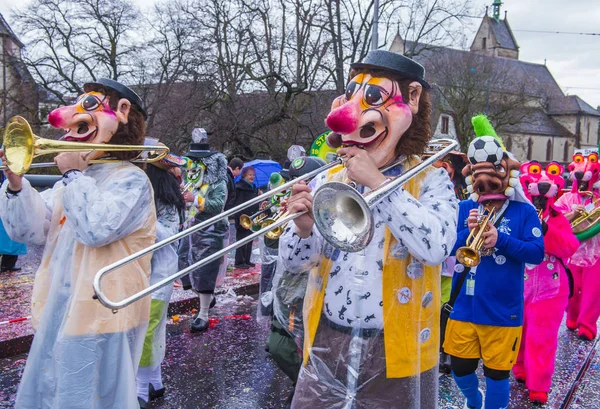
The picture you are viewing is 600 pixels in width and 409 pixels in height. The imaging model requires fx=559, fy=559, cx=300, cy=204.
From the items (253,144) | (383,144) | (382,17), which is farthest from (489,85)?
(383,144)

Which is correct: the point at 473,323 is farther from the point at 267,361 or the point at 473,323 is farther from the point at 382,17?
the point at 382,17

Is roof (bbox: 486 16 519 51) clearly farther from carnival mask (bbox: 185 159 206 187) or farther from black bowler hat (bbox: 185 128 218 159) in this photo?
carnival mask (bbox: 185 159 206 187)

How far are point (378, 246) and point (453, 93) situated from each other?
31.9 m

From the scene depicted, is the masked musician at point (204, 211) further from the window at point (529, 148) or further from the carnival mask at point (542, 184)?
the window at point (529, 148)

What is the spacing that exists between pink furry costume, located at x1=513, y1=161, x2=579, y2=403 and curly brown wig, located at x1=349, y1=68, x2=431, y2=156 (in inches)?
89.5

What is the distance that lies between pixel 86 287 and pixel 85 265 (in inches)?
4.2

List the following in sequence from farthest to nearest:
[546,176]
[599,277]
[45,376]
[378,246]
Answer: [599,277] → [546,176] → [45,376] → [378,246]

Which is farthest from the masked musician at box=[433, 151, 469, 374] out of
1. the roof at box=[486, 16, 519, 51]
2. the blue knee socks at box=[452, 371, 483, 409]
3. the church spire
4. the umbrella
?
the church spire

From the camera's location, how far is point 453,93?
3212 cm

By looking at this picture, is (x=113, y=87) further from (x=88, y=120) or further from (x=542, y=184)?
(x=542, y=184)

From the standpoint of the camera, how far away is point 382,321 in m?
2.09

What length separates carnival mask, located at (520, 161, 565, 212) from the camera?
4.25 meters

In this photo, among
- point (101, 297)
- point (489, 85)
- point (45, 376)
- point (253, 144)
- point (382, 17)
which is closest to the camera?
point (101, 297)

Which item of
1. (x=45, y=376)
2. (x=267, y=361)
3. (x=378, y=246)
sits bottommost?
(x=267, y=361)
